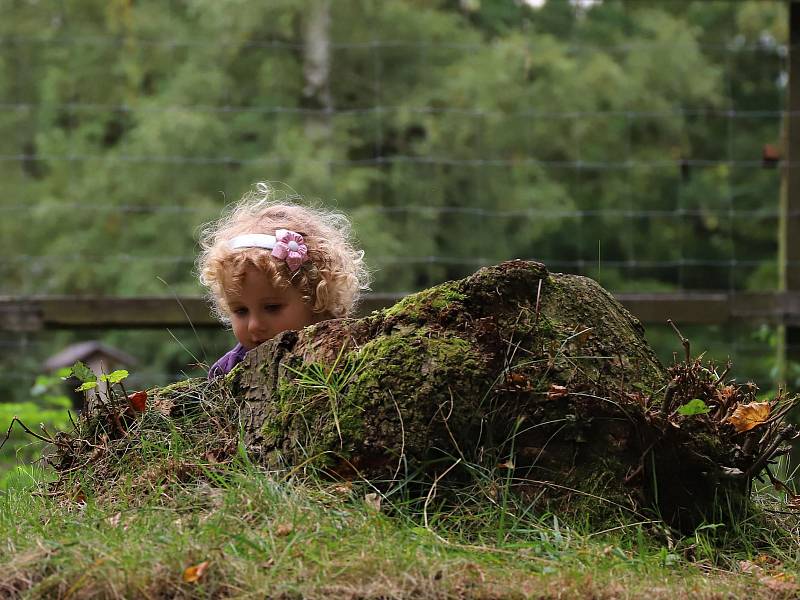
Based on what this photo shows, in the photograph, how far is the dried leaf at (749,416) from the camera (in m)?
2.55

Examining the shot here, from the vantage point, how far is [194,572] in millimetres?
1932

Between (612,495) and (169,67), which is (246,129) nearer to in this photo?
(169,67)

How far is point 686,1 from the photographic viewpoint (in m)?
17.8

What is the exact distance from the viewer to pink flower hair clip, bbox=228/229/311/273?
12.1 feet

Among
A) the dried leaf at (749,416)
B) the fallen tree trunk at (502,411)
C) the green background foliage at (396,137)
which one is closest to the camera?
the fallen tree trunk at (502,411)

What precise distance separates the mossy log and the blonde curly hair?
1.03m

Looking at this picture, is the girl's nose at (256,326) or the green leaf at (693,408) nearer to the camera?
the green leaf at (693,408)

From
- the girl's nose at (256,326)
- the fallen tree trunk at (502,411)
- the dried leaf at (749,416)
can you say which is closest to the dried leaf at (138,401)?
the fallen tree trunk at (502,411)

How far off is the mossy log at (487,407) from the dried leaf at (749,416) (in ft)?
0.24

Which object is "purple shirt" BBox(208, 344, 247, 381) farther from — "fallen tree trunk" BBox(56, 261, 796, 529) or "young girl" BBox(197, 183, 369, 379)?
"fallen tree trunk" BBox(56, 261, 796, 529)

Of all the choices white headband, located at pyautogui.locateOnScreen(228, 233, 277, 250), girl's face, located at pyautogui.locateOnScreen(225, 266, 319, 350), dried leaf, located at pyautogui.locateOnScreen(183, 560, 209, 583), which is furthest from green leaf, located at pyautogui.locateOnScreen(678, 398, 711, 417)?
white headband, located at pyautogui.locateOnScreen(228, 233, 277, 250)

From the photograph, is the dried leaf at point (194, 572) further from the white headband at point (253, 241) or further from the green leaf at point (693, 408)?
the white headband at point (253, 241)

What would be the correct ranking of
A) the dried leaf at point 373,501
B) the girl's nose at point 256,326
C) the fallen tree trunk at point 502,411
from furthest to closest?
the girl's nose at point 256,326, the fallen tree trunk at point 502,411, the dried leaf at point 373,501

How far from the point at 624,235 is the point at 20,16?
9.78 metres
